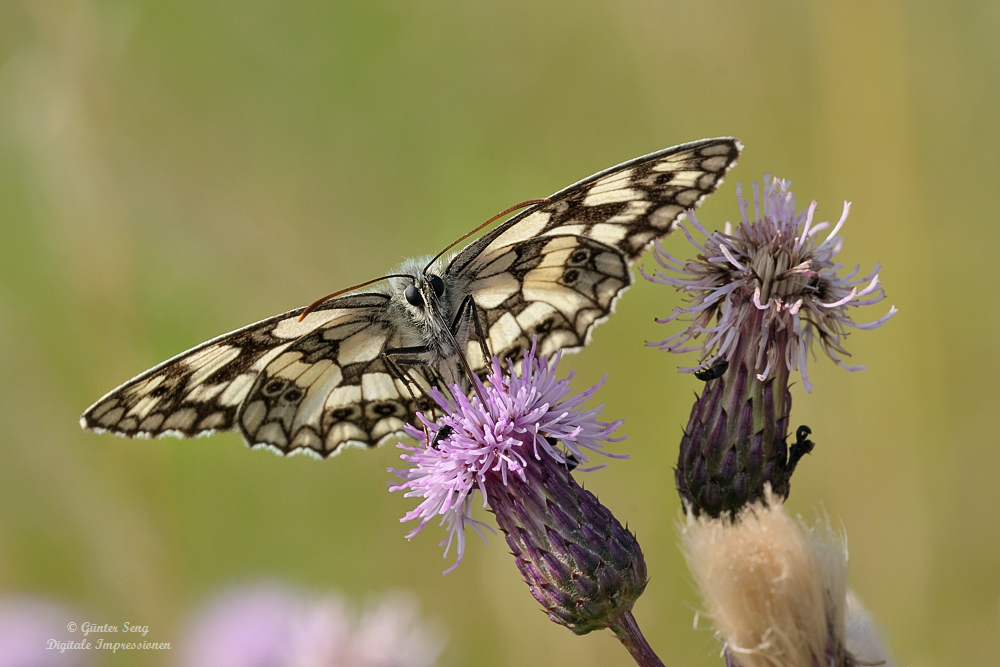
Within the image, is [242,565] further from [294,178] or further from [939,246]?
[939,246]

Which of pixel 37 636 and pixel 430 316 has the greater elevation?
pixel 430 316

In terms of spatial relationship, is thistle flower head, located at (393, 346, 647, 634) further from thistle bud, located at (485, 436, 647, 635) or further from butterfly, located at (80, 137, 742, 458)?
butterfly, located at (80, 137, 742, 458)

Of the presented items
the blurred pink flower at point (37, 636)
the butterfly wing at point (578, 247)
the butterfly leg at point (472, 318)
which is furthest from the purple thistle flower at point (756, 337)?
the blurred pink flower at point (37, 636)

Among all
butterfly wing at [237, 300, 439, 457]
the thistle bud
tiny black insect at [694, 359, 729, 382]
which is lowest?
the thistle bud

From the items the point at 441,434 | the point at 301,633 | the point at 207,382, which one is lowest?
the point at 301,633

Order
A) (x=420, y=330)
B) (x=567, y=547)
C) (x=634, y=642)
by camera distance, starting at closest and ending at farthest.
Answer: (x=634, y=642)
(x=567, y=547)
(x=420, y=330)

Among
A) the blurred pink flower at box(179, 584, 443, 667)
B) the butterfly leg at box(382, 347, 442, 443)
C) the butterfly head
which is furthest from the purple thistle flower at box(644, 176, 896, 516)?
the blurred pink flower at box(179, 584, 443, 667)

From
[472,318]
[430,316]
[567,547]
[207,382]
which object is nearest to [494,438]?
[567,547]

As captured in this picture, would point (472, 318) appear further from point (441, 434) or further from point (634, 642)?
point (634, 642)

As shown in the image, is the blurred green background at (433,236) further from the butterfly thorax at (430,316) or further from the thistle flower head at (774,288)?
the thistle flower head at (774,288)
